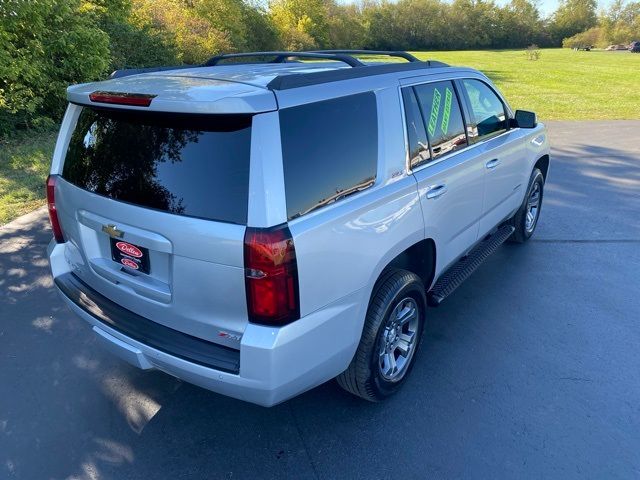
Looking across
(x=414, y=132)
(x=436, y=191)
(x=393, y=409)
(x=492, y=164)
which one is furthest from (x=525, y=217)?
(x=393, y=409)

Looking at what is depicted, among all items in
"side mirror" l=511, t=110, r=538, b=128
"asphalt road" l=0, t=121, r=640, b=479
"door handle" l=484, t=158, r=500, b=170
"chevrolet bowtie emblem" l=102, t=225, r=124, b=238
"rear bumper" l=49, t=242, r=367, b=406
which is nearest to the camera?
"rear bumper" l=49, t=242, r=367, b=406

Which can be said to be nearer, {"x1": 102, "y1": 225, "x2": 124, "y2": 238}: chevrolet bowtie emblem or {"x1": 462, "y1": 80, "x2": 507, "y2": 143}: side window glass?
{"x1": 102, "y1": 225, "x2": 124, "y2": 238}: chevrolet bowtie emblem

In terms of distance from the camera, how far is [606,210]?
242 inches

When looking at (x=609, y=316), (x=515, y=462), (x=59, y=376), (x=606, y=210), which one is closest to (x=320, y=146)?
(x=515, y=462)

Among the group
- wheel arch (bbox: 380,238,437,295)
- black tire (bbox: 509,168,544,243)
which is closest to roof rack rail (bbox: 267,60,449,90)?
wheel arch (bbox: 380,238,437,295)

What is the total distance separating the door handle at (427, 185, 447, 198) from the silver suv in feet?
0.12

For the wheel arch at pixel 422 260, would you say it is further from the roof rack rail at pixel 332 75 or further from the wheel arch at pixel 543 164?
the wheel arch at pixel 543 164

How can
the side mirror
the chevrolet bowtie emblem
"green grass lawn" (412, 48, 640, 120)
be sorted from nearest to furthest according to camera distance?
the chevrolet bowtie emblem, the side mirror, "green grass lawn" (412, 48, 640, 120)

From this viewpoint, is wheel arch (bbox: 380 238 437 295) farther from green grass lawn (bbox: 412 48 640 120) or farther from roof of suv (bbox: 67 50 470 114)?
green grass lawn (bbox: 412 48 640 120)

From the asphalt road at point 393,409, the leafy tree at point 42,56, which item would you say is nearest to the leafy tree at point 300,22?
the leafy tree at point 42,56

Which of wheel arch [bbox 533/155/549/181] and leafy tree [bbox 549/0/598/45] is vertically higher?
leafy tree [bbox 549/0/598/45]

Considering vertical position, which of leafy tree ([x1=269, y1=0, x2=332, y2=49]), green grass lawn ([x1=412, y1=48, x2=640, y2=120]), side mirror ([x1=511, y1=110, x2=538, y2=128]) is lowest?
green grass lawn ([x1=412, y1=48, x2=640, y2=120])

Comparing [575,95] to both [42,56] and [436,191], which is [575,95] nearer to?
[42,56]

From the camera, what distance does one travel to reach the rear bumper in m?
2.05
